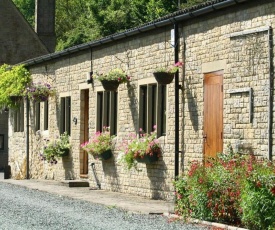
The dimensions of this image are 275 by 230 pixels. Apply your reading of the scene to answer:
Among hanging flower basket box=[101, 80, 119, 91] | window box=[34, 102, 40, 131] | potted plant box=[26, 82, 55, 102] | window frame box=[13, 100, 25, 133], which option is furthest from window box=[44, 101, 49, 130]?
hanging flower basket box=[101, 80, 119, 91]

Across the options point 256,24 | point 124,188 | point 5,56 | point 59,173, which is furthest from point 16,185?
point 5,56

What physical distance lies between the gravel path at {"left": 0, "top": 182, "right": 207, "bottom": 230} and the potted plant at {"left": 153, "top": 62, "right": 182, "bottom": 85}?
302 centimetres

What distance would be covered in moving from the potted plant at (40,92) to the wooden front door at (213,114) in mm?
10833

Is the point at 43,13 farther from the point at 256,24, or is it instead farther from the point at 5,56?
the point at 256,24

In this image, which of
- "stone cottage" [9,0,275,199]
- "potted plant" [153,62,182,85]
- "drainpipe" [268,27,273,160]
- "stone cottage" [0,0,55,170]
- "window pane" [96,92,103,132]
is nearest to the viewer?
"drainpipe" [268,27,273,160]

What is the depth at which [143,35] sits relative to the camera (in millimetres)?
20828

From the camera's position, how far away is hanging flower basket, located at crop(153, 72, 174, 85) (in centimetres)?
1874

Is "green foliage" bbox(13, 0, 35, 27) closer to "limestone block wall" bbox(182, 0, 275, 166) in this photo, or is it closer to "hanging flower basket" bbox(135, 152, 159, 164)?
"hanging flower basket" bbox(135, 152, 159, 164)

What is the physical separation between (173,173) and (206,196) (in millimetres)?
4608

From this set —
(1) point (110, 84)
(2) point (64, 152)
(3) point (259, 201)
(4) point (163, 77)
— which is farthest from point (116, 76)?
(3) point (259, 201)

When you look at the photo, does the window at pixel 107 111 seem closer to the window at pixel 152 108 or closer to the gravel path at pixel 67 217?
the window at pixel 152 108

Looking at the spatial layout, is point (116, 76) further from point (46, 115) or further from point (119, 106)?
point (46, 115)

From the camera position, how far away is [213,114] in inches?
685

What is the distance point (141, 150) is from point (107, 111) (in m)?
3.54
